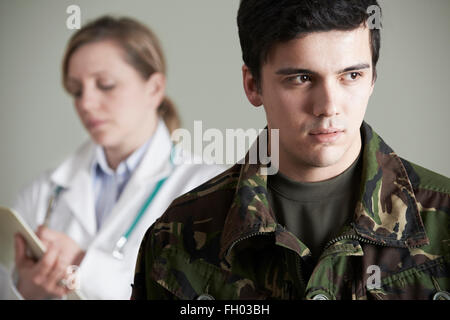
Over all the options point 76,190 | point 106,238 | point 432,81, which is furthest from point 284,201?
point 76,190

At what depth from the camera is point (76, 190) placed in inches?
49.4

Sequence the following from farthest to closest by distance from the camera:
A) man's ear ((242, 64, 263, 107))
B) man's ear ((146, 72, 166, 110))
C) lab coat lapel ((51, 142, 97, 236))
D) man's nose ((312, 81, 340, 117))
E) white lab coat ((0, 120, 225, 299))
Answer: man's ear ((146, 72, 166, 110))
lab coat lapel ((51, 142, 97, 236))
white lab coat ((0, 120, 225, 299))
man's ear ((242, 64, 263, 107))
man's nose ((312, 81, 340, 117))

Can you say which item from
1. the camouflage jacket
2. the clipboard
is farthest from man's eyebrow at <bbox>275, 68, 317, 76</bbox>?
the clipboard

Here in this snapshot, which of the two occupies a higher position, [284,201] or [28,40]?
[28,40]

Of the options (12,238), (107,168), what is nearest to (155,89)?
(107,168)

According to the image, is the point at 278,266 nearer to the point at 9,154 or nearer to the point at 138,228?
the point at 138,228

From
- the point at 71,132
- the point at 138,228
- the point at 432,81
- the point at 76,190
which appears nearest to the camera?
the point at 432,81

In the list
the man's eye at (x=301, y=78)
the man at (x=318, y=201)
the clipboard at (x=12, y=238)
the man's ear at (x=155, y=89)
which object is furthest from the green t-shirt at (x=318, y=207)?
the man's ear at (x=155, y=89)

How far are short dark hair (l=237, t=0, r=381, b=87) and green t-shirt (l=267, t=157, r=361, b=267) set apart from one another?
0.43 feet

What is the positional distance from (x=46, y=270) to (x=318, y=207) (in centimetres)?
70

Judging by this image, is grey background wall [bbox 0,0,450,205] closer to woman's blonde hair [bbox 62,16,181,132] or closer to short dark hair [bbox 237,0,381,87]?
woman's blonde hair [bbox 62,16,181,132]

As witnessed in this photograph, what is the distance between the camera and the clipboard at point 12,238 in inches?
37.7

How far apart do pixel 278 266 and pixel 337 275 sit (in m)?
0.06

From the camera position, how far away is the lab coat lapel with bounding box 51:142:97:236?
1217mm
